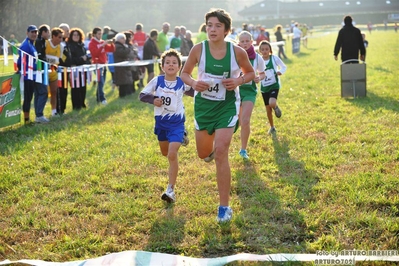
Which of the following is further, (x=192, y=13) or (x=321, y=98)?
(x=192, y=13)

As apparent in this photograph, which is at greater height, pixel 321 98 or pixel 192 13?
pixel 192 13

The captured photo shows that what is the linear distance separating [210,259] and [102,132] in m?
6.06

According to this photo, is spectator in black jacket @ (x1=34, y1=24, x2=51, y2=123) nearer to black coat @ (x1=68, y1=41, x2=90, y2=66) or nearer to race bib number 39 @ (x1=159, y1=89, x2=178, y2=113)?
→ black coat @ (x1=68, y1=41, x2=90, y2=66)

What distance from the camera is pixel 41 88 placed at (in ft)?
36.7

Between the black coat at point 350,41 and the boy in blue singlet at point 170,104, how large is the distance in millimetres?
8957

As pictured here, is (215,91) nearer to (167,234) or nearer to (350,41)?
(167,234)

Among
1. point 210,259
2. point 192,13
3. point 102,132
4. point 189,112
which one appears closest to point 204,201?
point 210,259

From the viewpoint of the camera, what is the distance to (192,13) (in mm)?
98375

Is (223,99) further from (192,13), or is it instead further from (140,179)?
(192,13)

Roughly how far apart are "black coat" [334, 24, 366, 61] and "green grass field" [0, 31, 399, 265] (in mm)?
3392

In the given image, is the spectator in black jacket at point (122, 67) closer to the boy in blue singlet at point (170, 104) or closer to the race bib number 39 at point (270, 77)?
the race bib number 39 at point (270, 77)

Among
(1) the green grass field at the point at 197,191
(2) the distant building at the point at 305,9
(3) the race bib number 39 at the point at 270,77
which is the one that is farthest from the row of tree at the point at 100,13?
(3) the race bib number 39 at the point at 270,77

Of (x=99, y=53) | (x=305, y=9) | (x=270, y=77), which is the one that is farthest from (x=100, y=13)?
(x=270, y=77)

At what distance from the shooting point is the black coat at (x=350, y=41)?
1362 centimetres
